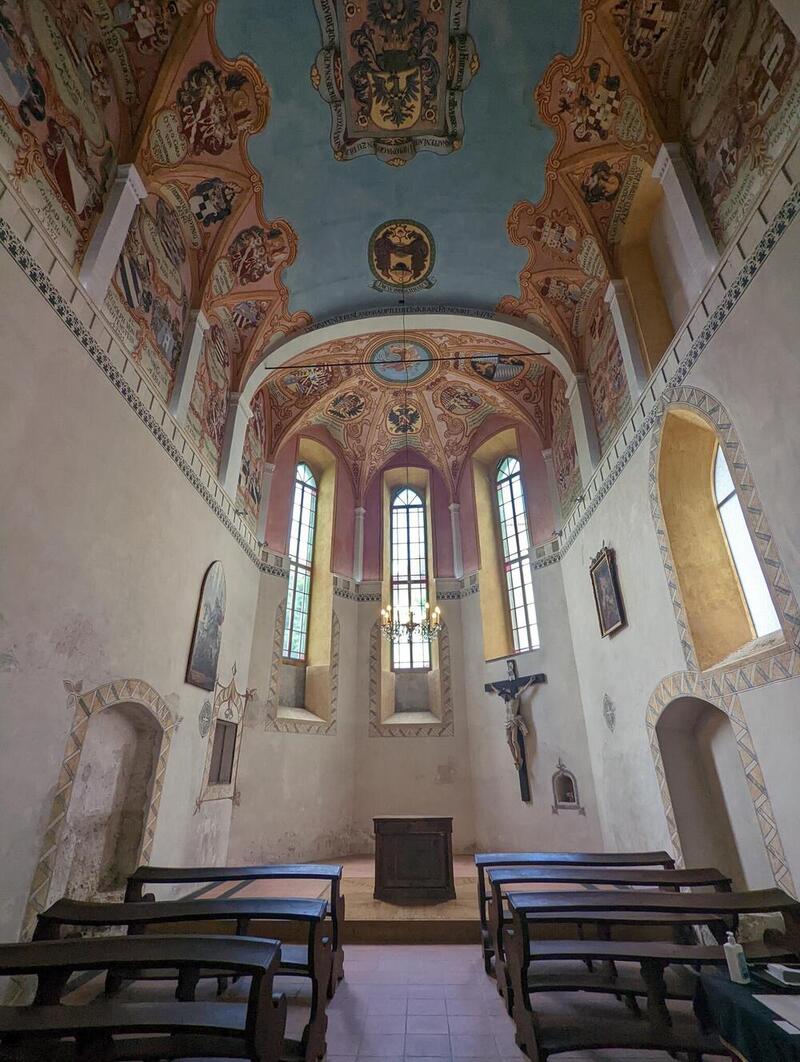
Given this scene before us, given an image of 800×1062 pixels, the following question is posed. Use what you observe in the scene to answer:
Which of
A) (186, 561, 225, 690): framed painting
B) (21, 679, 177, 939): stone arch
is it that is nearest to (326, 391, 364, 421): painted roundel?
(186, 561, 225, 690): framed painting

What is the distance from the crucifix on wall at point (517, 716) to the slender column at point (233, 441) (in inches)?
266

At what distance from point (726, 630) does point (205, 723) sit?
23.6 ft

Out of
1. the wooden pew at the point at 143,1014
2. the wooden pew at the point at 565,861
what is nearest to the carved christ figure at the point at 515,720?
the wooden pew at the point at 565,861

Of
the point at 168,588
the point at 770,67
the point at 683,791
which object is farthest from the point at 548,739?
the point at 770,67

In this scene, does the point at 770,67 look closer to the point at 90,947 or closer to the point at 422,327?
the point at 422,327

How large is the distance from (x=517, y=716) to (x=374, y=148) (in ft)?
33.7

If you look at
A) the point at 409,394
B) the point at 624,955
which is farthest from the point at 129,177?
the point at 624,955

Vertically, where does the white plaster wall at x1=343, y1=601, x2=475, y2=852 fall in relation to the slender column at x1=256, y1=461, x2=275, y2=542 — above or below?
below

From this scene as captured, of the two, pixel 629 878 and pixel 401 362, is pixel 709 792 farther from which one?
pixel 401 362

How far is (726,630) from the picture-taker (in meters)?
5.78

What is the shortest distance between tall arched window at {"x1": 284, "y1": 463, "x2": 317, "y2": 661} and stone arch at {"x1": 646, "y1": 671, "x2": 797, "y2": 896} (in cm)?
782

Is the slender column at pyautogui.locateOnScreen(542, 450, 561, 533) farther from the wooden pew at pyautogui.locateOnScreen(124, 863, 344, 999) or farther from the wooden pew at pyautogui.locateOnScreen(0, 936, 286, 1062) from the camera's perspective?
the wooden pew at pyautogui.locateOnScreen(0, 936, 286, 1062)

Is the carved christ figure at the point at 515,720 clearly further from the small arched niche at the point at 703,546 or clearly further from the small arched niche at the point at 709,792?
the small arched niche at the point at 703,546

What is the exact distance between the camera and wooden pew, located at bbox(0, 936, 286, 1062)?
99.8 inches
